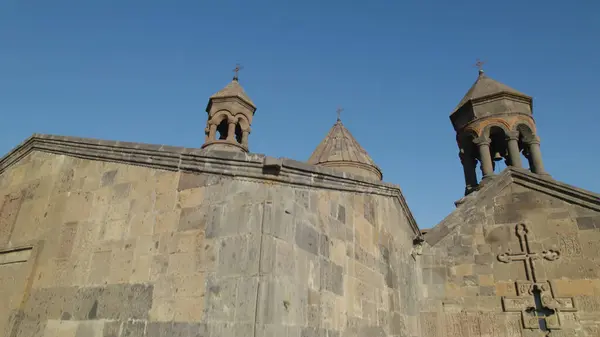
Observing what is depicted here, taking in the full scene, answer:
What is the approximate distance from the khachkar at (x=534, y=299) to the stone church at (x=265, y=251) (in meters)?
0.02

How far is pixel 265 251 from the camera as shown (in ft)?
10.8

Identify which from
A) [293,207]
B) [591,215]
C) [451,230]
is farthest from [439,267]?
[293,207]

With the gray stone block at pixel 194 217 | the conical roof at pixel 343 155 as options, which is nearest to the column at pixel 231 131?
the conical roof at pixel 343 155

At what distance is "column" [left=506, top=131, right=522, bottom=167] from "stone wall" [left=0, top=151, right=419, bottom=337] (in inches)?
229

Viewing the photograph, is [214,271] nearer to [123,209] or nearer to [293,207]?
[293,207]

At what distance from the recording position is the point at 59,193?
4793 mm

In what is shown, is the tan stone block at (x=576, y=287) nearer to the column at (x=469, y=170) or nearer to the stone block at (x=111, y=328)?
the column at (x=469, y=170)

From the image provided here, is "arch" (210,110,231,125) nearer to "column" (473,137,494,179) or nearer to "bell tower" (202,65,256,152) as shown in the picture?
"bell tower" (202,65,256,152)

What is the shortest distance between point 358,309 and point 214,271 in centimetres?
174

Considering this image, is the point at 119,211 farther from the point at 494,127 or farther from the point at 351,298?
the point at 494,127

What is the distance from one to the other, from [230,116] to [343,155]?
416 cm

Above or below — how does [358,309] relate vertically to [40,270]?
below

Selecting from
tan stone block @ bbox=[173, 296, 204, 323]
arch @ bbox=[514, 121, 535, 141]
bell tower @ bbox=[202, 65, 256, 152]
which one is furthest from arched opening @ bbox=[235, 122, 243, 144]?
tan stone block @ bbox=[173, 296, 204, 323]

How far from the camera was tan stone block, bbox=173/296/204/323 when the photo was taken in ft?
10.6
